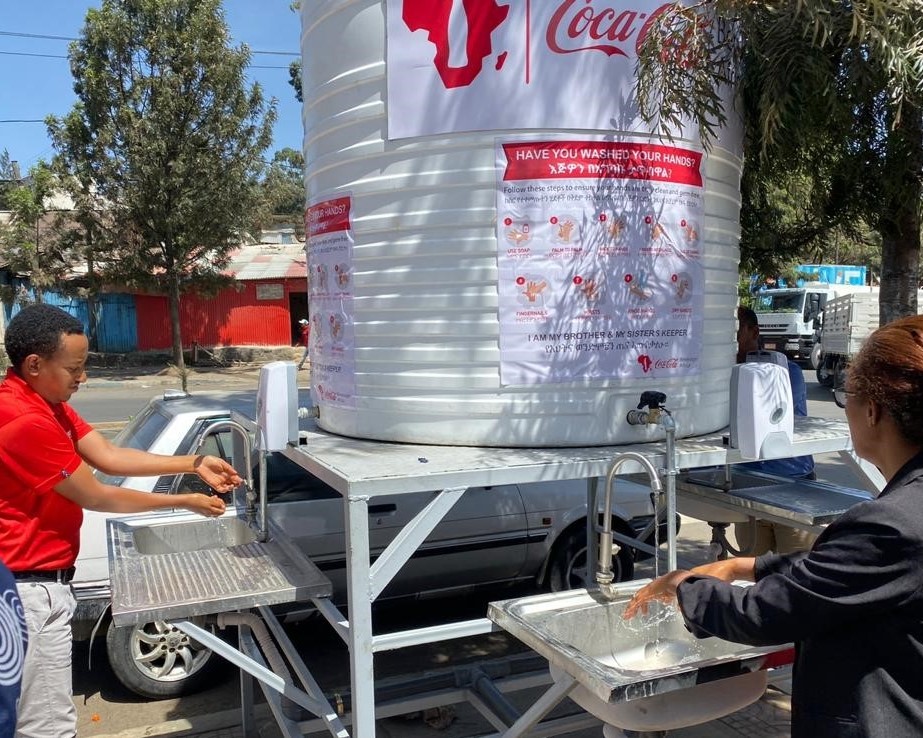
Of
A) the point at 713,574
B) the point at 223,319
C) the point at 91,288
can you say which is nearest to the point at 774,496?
the point at 713,574

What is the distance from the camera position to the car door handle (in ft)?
16.2

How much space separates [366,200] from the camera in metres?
3.29

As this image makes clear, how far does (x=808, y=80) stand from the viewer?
3.35 metres

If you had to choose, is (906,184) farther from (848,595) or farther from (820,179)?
(848,595)

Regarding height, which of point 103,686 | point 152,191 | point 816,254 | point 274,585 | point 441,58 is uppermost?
point 152,191

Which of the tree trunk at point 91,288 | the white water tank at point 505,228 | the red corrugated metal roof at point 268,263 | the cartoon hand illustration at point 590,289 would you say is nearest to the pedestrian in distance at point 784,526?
the white water tank at point 505,228

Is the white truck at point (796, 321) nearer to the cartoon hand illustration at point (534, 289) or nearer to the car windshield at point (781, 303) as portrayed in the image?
the car windshield at point (781, 303)

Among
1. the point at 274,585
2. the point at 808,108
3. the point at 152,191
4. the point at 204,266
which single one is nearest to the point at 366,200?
the point at 274,585

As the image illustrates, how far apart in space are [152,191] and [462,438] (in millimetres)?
16619

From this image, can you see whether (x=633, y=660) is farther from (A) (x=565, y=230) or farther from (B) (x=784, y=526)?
(B) (x=784, y=526)

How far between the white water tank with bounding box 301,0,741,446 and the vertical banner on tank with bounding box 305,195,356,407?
0.03 meters

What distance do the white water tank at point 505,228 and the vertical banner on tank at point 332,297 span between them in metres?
0.03

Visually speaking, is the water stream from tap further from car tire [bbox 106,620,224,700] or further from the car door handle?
car tire [bbox 106,620,224,700]

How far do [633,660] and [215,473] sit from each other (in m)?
1.91
